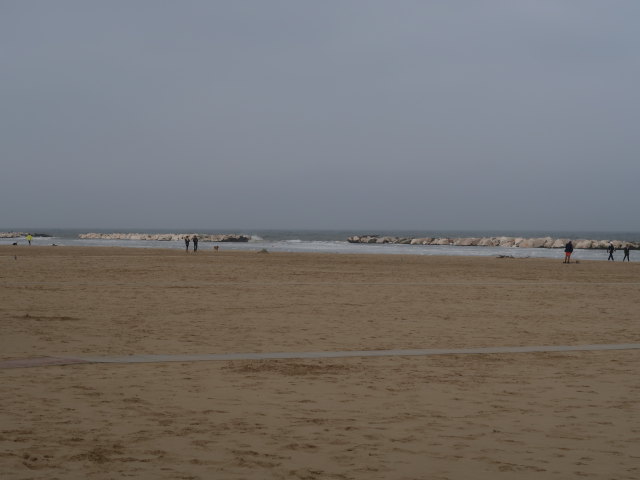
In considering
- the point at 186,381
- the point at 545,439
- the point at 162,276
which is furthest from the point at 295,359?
the point at 162,276

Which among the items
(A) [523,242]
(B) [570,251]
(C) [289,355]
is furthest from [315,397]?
(A) [523,242]

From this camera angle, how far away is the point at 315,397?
7.47m

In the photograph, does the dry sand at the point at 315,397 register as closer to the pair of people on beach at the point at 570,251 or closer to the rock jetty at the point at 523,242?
the pair of people on beach at the point at 570,251

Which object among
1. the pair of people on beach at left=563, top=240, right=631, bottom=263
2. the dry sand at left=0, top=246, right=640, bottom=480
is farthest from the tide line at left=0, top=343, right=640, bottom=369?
the pair of people on beach at left=563, top=240, right=631, bottom=263

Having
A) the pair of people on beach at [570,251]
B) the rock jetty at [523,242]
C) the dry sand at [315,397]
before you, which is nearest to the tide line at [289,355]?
the dry sand at [315,397]

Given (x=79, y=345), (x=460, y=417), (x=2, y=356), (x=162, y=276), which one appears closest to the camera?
(x=460, y=417)

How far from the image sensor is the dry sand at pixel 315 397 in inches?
209

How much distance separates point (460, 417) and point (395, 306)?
33.3ft

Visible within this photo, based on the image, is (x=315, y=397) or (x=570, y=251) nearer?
Answer: (x=315, y=397)

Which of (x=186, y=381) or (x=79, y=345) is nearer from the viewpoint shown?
(x=186, y=381)

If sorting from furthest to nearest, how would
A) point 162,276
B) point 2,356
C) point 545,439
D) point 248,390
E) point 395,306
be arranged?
1. point 162,276
2. point 395,306
3. point 2,356
4. point 248,390
5. point 545,439

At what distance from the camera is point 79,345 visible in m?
10.6

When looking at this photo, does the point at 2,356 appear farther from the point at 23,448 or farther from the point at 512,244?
the point at 512,244

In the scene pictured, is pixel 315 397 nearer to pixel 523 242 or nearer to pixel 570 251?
pixel 570 251
